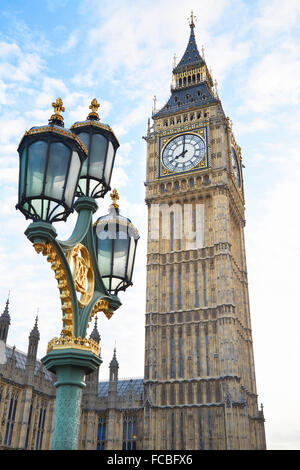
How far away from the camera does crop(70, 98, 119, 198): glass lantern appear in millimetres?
6637

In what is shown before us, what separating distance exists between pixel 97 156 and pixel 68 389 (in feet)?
10.3

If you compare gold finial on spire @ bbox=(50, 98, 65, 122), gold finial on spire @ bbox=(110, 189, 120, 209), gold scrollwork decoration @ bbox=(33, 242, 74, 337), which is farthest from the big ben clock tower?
gold finial on spire @ bbox=(50, 98, 65, 122)

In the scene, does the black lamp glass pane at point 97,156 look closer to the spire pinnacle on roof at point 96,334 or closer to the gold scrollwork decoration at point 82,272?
the gold scrollwork decoration at point 82,272

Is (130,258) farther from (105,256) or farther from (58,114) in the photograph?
(58,114)

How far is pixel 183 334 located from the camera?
39156 millimetres

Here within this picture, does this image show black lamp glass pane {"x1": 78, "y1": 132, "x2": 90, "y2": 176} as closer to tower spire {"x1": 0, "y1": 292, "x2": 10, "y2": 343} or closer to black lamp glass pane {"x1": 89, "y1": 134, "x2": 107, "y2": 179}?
black lamp glass pane {"x1": 89, "y1": 134, "x2": 107, "y2": 179}

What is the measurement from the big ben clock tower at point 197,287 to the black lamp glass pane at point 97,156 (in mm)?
31490

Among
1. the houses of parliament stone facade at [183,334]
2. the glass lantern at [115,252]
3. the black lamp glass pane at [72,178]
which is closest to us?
the black lamp glass pane at [72,178]

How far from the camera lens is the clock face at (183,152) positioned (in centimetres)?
4506

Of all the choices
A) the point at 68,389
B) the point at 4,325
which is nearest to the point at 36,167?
the point at 68,389

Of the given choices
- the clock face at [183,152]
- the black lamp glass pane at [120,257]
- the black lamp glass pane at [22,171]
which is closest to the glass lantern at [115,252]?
the black lamp glass pane at [120,257]
